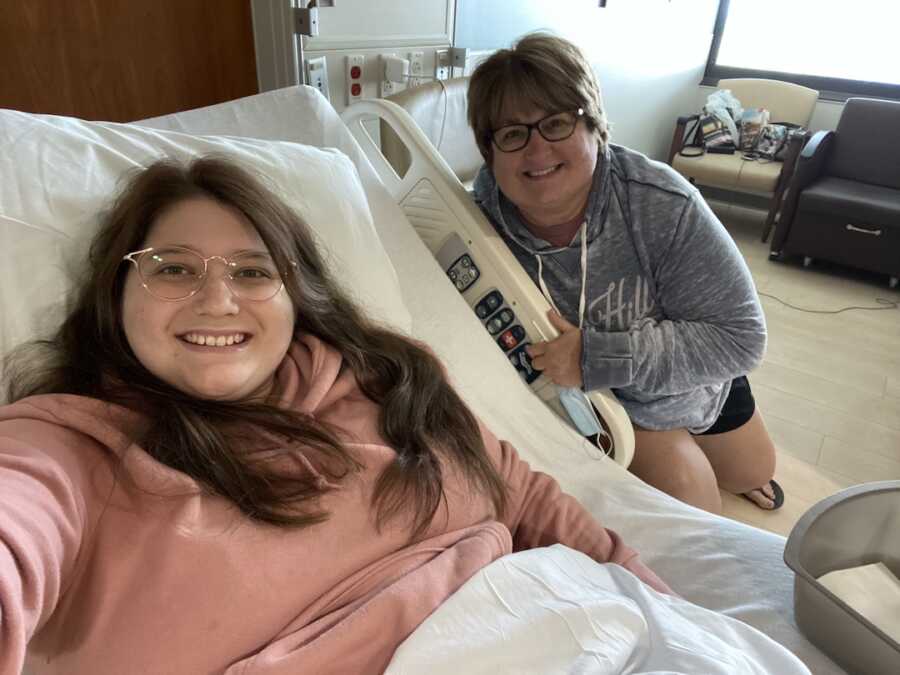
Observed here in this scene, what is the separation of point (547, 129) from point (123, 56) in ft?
3.98

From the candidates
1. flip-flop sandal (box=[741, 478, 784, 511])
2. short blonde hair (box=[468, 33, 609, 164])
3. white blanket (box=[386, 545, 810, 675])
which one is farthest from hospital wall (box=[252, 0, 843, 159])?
white blanket (box=[386, 545, 810, 675])

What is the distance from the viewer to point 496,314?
142 cm

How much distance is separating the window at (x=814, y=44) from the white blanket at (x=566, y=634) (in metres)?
4.90

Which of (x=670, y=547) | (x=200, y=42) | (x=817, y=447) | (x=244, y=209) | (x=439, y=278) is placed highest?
(x=200, y=42)

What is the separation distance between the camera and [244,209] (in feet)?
2.92

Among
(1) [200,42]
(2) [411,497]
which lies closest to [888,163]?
(1) [200,42]

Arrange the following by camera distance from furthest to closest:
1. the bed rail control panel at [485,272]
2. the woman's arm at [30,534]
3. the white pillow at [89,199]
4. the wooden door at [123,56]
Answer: the wooden door at [123,56], the bed rail control panel at [485,272], the white pillow at [89,199], the woman's arm at [30,534]

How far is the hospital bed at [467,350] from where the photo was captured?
97 centimetres

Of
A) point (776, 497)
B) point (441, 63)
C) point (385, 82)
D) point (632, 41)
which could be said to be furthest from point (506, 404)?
point (632, 41)

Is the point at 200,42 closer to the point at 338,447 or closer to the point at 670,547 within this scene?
the point at 338,447

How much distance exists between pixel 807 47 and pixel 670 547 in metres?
4.84

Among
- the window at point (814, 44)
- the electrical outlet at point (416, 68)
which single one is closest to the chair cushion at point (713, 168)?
the window at point (814, 44)

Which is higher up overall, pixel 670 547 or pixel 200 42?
pixel 200 42

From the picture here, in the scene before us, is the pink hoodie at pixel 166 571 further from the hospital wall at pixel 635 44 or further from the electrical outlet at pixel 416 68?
the hospital wall at pixel 635 44
